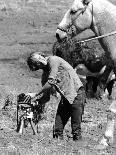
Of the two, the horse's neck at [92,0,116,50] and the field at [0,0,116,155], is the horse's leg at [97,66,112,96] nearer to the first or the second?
the field at [0,0,116,155]

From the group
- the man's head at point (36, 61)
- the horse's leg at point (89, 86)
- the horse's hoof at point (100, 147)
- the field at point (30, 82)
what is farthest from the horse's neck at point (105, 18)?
the horse's leg at point (89, 86)

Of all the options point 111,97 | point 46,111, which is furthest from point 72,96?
point 111,97

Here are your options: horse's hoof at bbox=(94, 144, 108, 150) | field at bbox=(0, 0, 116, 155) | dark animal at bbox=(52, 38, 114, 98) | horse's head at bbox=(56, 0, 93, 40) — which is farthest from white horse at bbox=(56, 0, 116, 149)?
dark animal at bbox=(52, 38, 114, 98)

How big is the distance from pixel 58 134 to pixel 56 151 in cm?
77

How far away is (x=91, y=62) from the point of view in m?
12.0

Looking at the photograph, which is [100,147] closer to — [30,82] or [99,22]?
[99,22]

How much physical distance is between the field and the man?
378 millimetres

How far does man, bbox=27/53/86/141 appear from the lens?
21.3ft

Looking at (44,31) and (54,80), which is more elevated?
(54,80)

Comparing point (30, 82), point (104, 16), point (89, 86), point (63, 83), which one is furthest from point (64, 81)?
point (30, 82)

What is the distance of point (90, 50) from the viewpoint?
12414mm

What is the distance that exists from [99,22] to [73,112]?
1215mm

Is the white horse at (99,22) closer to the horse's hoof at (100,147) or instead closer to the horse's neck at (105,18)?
the horse's neck at (105,18)

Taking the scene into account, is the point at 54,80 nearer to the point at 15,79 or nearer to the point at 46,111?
the point at 46,111
